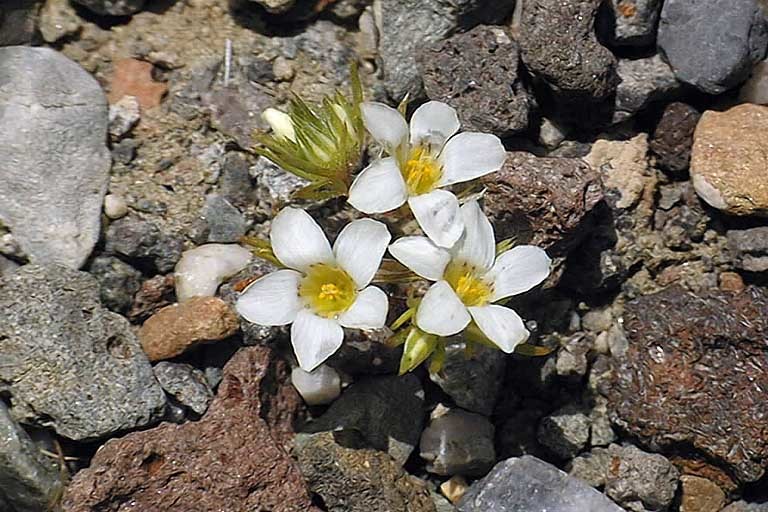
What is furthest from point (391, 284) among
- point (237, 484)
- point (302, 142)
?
point (237, 484)

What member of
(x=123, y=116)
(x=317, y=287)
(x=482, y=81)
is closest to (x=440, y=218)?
(x=317, y=287)

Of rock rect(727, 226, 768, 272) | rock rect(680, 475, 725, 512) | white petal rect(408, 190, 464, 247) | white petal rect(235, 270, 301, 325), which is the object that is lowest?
rock rect(680, 475, 725, 512)

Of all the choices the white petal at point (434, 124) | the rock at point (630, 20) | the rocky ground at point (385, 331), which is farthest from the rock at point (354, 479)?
the rock at point (630, 20)

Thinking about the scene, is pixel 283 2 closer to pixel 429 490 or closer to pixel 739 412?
pixel 429 490

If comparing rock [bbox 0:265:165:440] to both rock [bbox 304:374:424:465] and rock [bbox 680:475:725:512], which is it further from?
rock [bbox 680:475:725:512]

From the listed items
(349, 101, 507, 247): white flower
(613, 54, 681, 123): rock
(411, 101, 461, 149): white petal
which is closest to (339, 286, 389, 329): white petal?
(349, 101, 507, 247): white flower

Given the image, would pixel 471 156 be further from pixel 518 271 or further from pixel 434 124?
pixel 518 271
